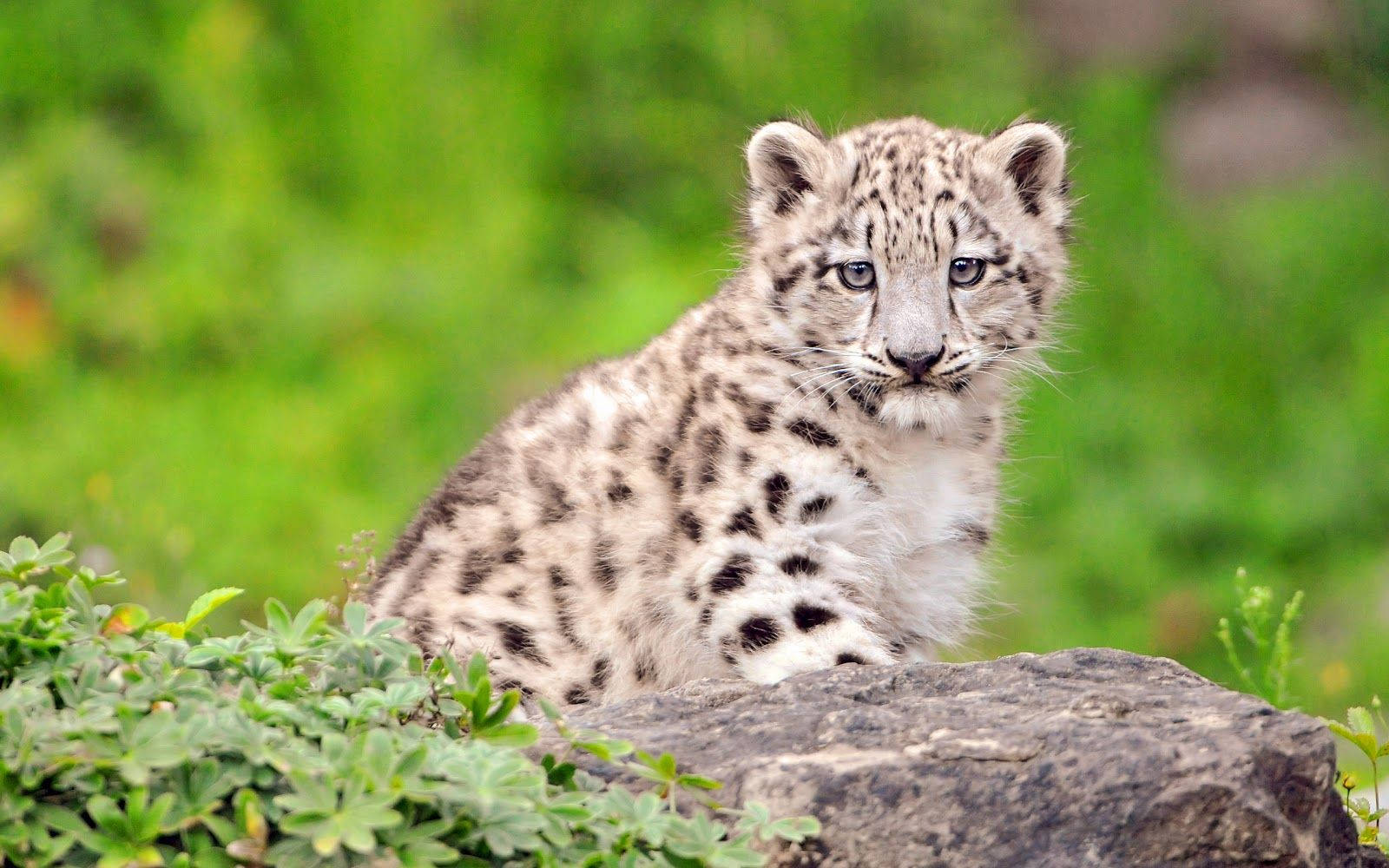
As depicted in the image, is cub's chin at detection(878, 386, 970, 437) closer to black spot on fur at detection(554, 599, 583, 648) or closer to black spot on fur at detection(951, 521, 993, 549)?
black spot on fur at detection(951, 521, 993, 549)

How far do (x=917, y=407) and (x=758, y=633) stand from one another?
3.42ft

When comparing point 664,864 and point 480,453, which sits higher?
point 480,453

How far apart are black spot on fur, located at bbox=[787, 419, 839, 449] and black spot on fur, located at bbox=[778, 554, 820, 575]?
46 cm

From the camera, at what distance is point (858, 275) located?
254 inches

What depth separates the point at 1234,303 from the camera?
14234 mm

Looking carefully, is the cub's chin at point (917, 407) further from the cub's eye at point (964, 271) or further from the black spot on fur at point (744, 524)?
the black spot on fur at point (744, 524)

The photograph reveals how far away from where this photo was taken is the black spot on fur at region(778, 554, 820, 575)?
5.96 metres

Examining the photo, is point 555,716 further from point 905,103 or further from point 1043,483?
point 905,103

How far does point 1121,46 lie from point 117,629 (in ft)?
43.6

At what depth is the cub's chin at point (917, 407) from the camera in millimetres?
6285

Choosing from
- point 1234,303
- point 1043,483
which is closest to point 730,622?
point 1043,483

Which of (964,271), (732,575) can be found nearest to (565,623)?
(732,575)

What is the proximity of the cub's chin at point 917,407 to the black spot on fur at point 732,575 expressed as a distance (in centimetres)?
78

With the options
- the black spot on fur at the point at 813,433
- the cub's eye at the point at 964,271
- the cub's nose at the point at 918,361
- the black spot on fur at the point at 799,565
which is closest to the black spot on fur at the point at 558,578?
the black spot on fur at the point at 799,565
